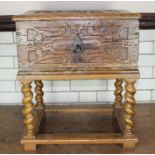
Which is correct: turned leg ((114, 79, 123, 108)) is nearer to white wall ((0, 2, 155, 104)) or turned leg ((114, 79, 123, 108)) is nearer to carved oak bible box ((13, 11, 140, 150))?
white wall ((0, 2, 155, 104))

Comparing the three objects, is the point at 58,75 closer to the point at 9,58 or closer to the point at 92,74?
the point at 92,74

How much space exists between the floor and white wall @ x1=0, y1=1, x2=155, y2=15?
1.29 ft

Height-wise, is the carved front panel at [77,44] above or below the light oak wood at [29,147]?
above

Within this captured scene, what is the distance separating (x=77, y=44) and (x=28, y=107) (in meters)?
0.23

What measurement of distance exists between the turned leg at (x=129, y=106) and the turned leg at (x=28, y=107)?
0.28 meters

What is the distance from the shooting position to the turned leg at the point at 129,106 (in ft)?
2.79

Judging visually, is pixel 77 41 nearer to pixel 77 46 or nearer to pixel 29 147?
pixel 77 46

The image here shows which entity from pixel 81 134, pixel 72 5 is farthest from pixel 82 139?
pixel 72 5

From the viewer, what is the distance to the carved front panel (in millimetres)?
799

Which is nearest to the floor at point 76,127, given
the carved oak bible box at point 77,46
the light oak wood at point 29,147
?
the light oak wood at point 29,147

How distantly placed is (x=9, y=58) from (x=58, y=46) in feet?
1.47

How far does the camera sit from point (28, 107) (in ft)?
2.85

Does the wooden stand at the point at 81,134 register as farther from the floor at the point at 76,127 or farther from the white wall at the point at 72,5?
the white wall at the point at 72,5

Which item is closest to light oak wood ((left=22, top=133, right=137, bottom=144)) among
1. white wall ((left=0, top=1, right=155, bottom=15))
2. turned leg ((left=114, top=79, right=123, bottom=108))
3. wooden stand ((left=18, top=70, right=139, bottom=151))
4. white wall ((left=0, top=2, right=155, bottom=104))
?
wooden stand ((left=18, top=70, right=139, bottom=151))
